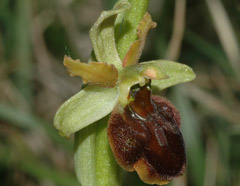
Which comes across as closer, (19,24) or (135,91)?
(135,91)

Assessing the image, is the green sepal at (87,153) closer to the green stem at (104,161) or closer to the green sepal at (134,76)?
the green stem at (104,161)

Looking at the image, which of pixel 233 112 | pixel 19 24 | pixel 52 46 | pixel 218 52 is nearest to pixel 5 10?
pixel 19 24

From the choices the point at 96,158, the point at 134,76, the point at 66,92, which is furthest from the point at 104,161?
the point at 66,92

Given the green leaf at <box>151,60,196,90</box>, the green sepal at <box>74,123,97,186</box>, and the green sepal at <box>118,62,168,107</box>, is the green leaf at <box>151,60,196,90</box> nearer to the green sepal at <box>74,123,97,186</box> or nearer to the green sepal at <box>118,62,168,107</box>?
the green sepal at <box>118,62,168,107</box>

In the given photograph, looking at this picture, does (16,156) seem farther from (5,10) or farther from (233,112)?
(233,112)

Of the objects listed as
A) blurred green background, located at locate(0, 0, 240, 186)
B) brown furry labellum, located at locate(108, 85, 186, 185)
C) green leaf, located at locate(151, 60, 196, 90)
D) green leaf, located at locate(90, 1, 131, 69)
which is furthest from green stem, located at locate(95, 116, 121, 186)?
blurred green background, located at locate(0, 0, 240, 186)

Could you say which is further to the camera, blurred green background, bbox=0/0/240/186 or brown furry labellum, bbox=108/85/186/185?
blurred green background, bbox=0/0/240/186

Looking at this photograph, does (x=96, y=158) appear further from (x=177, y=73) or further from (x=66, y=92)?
(x=66, y=92)
